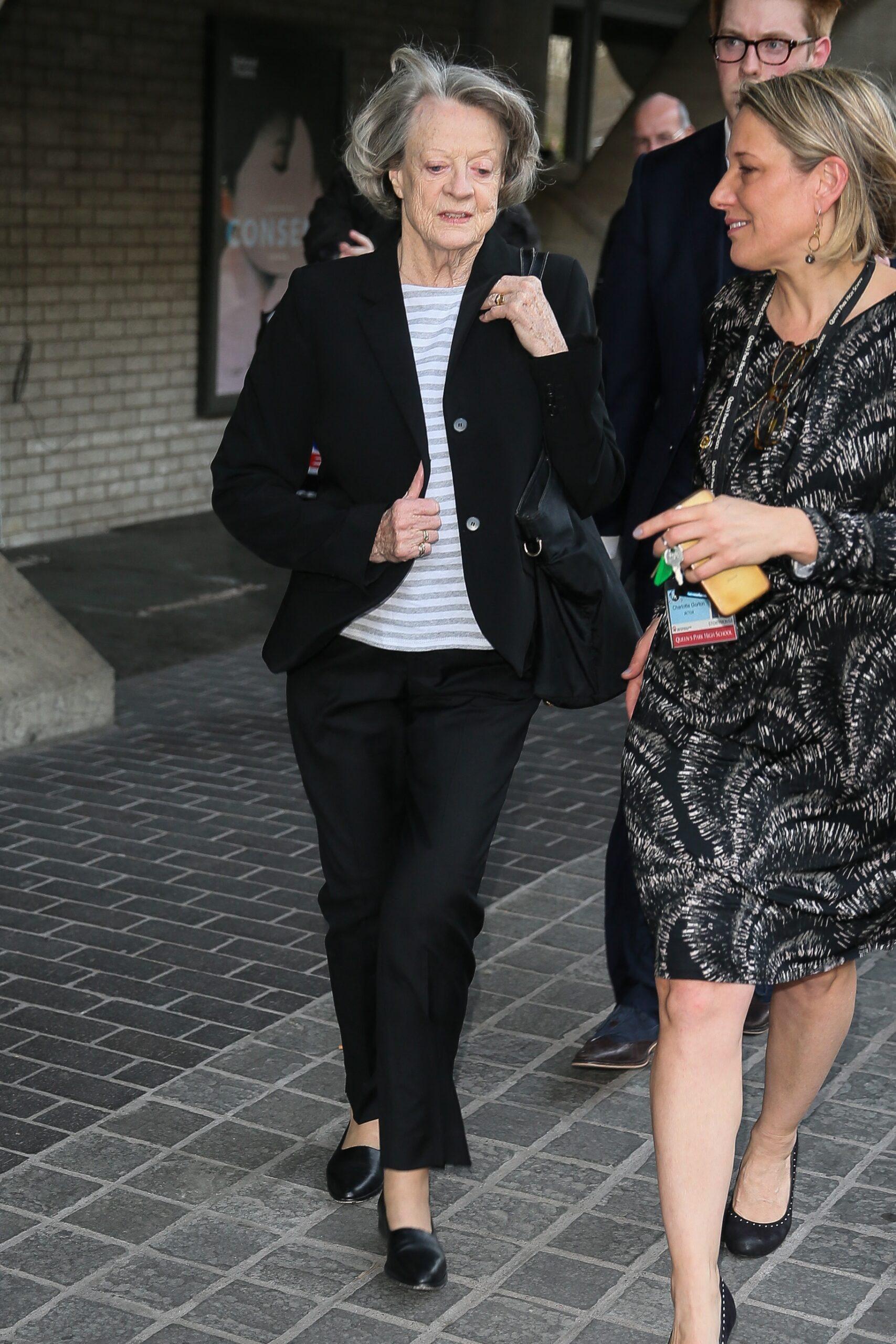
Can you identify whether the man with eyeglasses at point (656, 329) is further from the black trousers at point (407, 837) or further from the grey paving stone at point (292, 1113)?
the black trousers at point (407, 837)

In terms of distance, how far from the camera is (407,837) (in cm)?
341

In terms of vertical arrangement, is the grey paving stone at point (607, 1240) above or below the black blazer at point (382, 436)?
below

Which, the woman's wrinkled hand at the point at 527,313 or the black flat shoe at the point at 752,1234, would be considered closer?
the woman's wrinkled hand at the point at 527,313

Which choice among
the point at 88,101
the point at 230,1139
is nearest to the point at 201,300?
the point at 88,101

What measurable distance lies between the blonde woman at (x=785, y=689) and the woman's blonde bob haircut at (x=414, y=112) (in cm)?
48

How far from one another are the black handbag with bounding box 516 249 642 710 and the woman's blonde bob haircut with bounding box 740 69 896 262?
61cm

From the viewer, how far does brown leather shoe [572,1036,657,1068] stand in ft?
13.8

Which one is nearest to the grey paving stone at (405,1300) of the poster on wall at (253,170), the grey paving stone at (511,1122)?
the grey paving stone at (511,1122)

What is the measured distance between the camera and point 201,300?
1195cm

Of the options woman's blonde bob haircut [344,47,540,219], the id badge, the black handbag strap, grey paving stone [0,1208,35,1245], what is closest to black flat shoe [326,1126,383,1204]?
grey paving stone [0,1208,35,1245]

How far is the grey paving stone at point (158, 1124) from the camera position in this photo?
384 cm

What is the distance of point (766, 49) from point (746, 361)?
1.07 meters

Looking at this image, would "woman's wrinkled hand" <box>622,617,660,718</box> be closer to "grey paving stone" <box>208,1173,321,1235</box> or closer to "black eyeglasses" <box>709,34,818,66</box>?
"grey paving stone" <box>208,1173,321,1235</box>

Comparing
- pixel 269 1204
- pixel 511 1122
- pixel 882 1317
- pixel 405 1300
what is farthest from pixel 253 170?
pixel 882 1317
